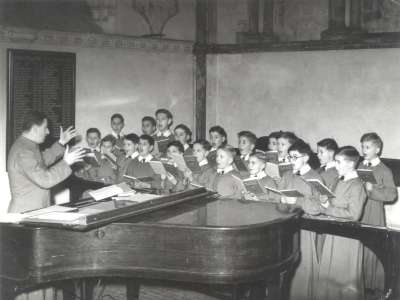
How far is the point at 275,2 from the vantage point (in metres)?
10.4

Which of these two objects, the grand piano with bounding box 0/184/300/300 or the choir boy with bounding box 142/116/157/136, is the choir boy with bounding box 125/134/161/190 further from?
the grand piano with bounding box 0/184/300/300

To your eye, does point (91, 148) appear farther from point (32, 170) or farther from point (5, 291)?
point (5, 291)

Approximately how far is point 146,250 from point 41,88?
5035 mm

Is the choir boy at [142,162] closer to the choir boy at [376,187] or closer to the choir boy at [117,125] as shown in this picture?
the choir boy at [117,125]

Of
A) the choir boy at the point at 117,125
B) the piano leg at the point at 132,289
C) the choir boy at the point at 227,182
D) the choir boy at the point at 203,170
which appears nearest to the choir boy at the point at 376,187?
the choir boy at the point at 227,182

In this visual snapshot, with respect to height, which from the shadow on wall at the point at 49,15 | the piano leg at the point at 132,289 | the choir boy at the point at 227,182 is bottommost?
the piano leg at the point at 132,289

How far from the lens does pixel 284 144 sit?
711cm

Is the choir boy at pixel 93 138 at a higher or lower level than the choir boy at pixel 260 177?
higher

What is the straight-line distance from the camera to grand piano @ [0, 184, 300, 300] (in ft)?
13.3

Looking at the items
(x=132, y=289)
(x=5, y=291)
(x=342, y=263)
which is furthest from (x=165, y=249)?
(x=342, y=263)

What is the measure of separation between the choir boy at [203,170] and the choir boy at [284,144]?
83 centimetres

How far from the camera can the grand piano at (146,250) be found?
13.3 ft

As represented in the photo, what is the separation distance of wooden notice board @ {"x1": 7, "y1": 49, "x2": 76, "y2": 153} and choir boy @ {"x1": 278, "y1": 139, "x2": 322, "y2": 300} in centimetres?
397

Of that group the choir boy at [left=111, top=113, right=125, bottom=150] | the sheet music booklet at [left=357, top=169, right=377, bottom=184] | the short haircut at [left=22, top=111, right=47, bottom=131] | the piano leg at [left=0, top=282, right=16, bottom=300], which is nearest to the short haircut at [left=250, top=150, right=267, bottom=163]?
the sheet music booklet at [left=357, top=169, right=377, bottom=184]
